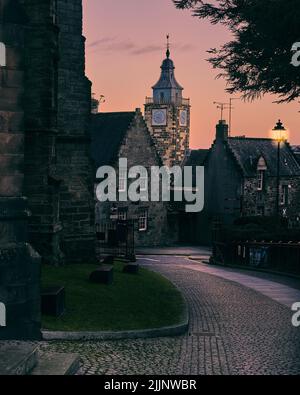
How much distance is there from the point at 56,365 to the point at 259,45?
42.9 feet

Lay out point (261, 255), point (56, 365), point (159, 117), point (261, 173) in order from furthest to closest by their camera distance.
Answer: point (159, 117)
point (261, 173)
point (261, 255)
point (56, 365)

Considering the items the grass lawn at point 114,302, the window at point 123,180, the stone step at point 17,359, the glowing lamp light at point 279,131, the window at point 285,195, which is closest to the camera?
the stone step at point 17,359

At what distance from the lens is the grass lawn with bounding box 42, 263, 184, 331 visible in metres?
14.3

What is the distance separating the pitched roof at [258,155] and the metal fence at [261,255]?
20195 millimetres

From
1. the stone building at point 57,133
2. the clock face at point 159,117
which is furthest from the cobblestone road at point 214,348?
the clock face at point 159,117

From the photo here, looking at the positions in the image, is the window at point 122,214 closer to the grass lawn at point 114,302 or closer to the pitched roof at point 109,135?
the pitched roof at point 109,135

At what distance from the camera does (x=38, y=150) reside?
20.0 meters

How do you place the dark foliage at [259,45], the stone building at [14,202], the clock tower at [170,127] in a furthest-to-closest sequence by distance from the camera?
the clock tower at [170,127], the dark foliage at [259,45], the stone building at [14,202]

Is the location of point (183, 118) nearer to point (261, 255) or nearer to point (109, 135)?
point (109, 135)

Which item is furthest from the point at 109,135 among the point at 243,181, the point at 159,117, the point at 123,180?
the point at 159,117

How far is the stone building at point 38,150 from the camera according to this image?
12.8 meters

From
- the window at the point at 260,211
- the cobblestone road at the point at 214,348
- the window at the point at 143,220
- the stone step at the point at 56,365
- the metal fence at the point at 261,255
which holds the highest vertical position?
the window at the point at 260,211

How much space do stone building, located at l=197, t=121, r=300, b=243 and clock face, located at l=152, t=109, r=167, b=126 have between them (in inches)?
2026
